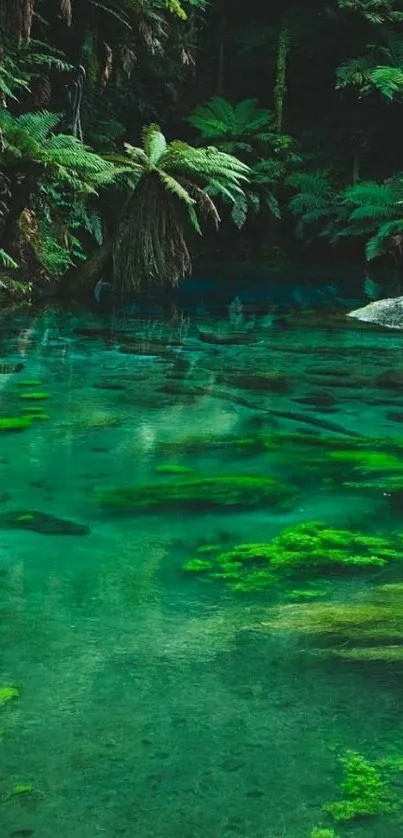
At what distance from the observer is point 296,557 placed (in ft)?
10.1

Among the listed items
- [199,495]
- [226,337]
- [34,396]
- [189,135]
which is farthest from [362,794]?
[189,135]

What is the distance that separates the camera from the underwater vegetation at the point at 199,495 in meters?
3.57

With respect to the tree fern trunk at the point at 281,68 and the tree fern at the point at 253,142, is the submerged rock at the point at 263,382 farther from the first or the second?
the tree fern trunk at the point at 281,68

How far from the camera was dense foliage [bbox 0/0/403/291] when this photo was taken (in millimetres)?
9672

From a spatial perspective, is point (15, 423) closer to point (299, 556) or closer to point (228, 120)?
point (299, 556)

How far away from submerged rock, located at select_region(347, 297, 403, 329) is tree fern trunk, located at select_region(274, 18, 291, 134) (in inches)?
330

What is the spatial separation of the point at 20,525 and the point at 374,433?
209cm

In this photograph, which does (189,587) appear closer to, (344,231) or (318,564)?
(318,564)

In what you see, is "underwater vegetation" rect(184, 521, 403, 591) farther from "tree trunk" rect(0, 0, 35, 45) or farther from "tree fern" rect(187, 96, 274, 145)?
"tree fern" rect(187, 96, 274, 145)

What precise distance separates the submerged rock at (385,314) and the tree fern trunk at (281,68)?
8371 mm

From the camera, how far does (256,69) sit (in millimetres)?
18172

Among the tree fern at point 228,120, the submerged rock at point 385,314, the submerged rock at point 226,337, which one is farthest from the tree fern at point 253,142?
the submerged rock at point 226,337

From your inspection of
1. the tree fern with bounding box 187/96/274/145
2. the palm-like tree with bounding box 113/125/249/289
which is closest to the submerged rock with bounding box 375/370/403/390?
the palm-like tree with bounding box 113/125/249/289

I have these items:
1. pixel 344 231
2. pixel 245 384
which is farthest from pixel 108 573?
pixel 344 231
